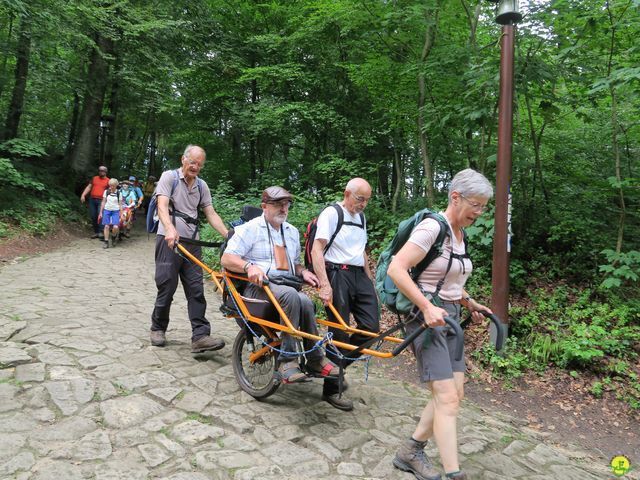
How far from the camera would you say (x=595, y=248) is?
Result: 6957 mm

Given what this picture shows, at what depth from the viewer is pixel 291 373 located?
3.44 metres

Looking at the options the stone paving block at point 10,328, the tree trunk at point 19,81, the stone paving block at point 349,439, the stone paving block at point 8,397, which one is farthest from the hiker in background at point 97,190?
the stone paving block at point 349,439

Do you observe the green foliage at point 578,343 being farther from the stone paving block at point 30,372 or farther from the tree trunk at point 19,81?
the tree trunk at point 19,81

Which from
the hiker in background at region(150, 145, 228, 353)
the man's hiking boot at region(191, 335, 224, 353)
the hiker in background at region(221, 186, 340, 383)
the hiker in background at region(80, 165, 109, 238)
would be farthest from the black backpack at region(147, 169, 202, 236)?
the hiker in background at region(80, 165, 109, 238)

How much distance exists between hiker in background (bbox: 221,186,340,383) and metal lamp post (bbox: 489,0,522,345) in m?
2.83

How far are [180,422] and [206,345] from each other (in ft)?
4.30

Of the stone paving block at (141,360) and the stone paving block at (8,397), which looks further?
the stone paving block at (141,360)

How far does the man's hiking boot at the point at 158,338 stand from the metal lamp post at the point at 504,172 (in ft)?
12.7

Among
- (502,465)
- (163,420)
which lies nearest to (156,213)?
(163,420)

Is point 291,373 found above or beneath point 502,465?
above

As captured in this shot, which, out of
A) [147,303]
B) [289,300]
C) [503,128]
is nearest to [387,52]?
[503,128]

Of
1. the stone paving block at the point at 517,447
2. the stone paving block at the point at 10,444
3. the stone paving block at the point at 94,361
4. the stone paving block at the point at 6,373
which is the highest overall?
the stone paving block at the point at 6,373

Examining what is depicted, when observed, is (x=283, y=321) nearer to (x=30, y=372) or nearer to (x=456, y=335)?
(x=456, y=335)

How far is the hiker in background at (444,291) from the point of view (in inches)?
106
